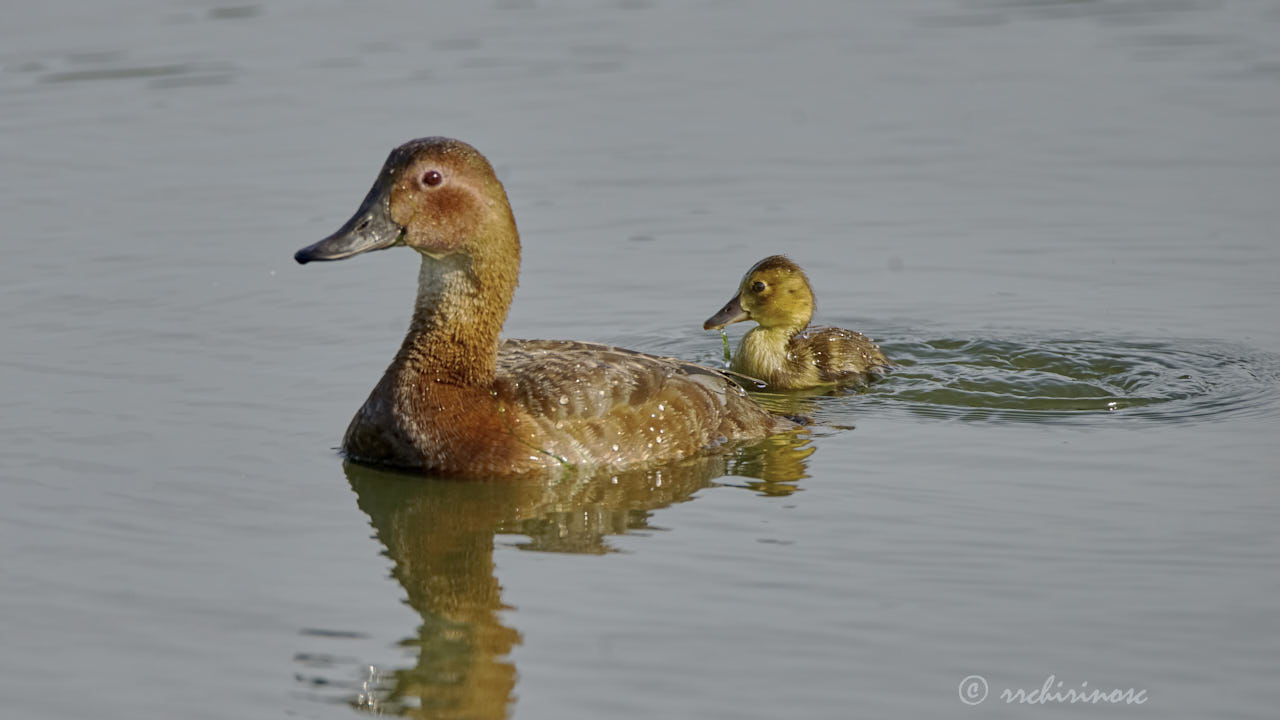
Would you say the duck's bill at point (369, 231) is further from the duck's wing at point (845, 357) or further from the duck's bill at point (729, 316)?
the duck's wing at point (845, 357)

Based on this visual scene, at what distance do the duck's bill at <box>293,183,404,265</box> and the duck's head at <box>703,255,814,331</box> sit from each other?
Result: 2870 millimetres

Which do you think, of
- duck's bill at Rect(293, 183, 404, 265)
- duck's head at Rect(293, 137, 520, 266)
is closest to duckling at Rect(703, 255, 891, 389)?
duck's head at Rect(293, 137, 520, 266)

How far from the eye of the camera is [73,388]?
9.69m

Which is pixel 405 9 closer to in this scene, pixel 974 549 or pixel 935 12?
pixel 935 12

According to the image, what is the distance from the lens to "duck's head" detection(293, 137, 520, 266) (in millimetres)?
8469

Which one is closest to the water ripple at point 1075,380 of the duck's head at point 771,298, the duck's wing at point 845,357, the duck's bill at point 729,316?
the duck's wing at point 845,357

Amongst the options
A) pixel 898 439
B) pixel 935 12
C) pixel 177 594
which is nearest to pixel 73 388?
pixel 177 594

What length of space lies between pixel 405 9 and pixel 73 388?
10030 millimetres

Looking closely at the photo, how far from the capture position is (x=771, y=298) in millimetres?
10938

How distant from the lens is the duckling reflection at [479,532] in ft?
19.6

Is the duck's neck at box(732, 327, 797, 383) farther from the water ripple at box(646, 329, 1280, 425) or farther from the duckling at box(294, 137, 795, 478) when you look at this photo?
the duckling at box(294, 137, 795, 478)

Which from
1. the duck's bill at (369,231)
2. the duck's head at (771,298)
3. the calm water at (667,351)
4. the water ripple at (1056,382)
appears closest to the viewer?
the calm water at (667,351)

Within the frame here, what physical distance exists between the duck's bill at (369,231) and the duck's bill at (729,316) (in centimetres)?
294

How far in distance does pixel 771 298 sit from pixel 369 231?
3243 millimetres
